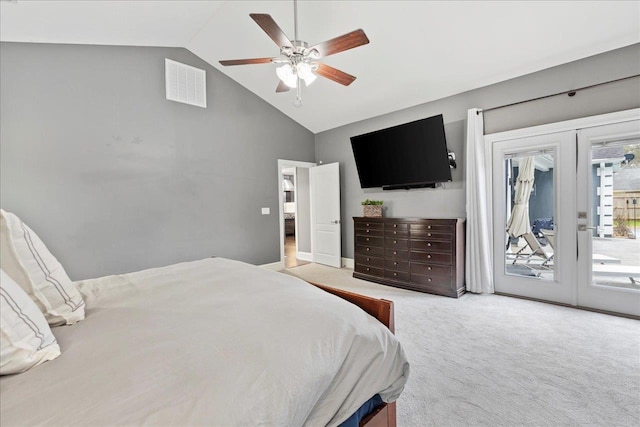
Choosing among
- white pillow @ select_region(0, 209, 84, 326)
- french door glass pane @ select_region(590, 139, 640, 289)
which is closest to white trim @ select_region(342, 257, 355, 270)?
french door glass pane @ select_region(590, 139, 640, 289)

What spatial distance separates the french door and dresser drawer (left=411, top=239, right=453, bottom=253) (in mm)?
671

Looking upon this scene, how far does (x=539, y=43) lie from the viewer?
2908 millimetres

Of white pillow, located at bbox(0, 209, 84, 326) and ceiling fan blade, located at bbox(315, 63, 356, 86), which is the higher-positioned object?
ceiling fan blade, located at bbox(315, 63, 356, 86)

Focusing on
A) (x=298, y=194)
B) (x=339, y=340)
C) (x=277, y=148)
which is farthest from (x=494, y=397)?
(x=298, y=194)

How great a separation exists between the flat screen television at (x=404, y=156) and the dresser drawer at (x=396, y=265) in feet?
3.93

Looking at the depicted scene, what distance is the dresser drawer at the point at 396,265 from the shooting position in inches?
156

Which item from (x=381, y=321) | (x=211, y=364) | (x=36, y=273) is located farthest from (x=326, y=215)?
(x=211, y=364)

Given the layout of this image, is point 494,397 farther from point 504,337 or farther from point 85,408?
point 85,408

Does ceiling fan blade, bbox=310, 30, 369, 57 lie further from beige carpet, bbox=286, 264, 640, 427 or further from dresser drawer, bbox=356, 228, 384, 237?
dresser drawer, bbox=356, 228, 384, 237

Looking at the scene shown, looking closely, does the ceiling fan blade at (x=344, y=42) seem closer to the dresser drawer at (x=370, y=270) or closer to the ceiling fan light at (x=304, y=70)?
the ceiling fan light at (x=304, y=70)

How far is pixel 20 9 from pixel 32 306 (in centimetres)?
307

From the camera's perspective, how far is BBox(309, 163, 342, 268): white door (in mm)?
5297

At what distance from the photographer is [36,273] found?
3.76 feet

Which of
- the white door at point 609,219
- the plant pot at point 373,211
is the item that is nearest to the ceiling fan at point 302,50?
the plant pot at point 373,211
